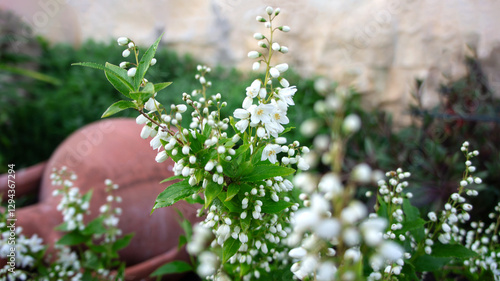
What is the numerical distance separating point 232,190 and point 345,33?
200cm

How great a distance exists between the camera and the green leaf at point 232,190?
0.65m

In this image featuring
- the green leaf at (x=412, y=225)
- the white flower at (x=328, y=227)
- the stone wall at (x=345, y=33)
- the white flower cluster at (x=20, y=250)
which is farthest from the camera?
the stone wall at (x=345, y=33)

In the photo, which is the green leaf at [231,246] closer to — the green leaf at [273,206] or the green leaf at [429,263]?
the green leaf at [273,206]

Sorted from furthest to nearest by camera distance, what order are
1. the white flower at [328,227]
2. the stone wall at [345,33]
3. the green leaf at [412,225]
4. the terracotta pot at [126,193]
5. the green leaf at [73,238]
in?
the stone wall at [345,33]
the terracotta pot at [126,193]
the green leaf at [73,238]
the green leaf at [412,225]
the white flower at [328,227]

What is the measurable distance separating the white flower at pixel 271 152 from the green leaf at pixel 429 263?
45cm

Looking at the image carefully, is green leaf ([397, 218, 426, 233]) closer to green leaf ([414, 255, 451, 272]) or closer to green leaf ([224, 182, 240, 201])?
green leaf ([414, 255, 451, 272])

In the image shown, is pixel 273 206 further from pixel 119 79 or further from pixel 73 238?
pixel 73 238

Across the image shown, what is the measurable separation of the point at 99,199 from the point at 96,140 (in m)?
0.31

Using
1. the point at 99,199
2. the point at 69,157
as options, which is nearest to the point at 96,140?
the point at 69,157

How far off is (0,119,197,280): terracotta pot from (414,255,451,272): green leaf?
75cm

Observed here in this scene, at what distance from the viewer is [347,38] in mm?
2381

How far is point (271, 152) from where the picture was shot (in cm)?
73

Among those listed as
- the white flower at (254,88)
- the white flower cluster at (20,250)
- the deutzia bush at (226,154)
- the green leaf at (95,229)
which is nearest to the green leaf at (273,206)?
the deutzia bush at (226,154)

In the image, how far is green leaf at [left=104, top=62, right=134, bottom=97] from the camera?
66 cm
